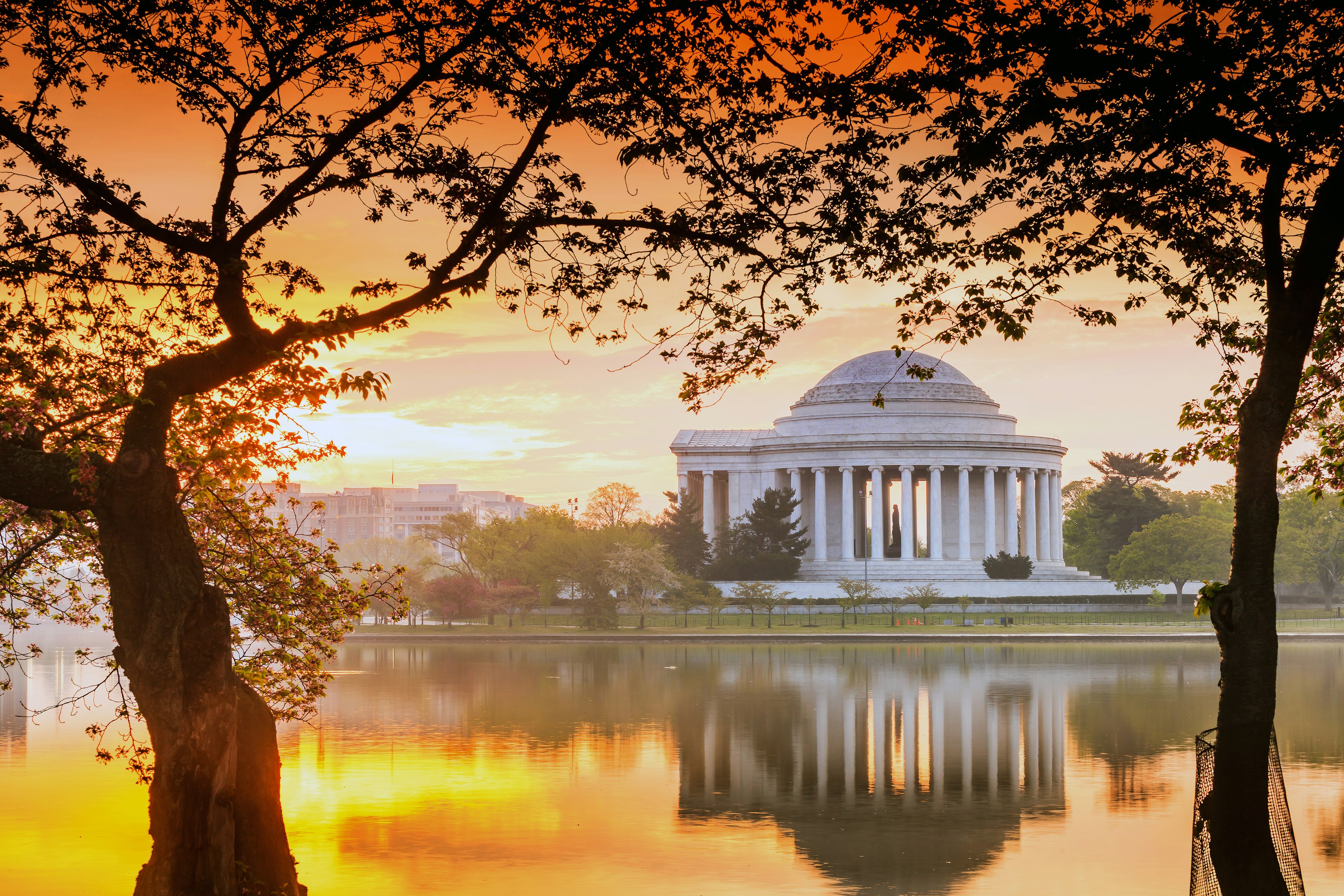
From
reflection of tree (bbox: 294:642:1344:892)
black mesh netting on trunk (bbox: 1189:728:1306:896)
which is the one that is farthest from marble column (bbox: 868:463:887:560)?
black mesh netting on trunk (bbox: 1189:728:1306:896)

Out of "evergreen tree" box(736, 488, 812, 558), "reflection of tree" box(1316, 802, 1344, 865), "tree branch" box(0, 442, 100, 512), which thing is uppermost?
"evergreen tree" box(736, 488, 812, 558)

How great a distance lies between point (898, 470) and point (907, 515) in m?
5.92

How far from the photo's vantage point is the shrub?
100 meters

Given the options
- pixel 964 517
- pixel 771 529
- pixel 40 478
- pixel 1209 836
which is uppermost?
pixel 964 517

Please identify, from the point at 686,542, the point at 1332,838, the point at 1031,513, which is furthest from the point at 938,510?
the point at 1332,838

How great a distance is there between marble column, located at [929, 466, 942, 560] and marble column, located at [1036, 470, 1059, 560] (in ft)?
28.0

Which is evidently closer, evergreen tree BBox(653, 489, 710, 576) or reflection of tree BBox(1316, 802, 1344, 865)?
reflection of tree BBox(1316, 802, 1344, 865)

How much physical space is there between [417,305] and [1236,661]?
854 cm

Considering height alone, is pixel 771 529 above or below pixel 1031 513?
below

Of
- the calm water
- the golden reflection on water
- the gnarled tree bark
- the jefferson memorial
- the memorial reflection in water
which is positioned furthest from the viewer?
the jefferson memorial

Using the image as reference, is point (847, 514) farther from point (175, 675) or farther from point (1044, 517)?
point (175, 675)

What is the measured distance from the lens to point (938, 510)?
110m

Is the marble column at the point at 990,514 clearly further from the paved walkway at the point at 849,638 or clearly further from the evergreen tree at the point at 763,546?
the paved walkway at the point at 849,638

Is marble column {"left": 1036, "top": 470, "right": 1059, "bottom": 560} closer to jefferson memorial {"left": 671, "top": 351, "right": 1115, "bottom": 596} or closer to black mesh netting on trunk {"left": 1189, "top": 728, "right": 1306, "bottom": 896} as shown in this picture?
jefferson memorial {"left": 671, "top": 351, "right": 1115, "bottom": 596}
